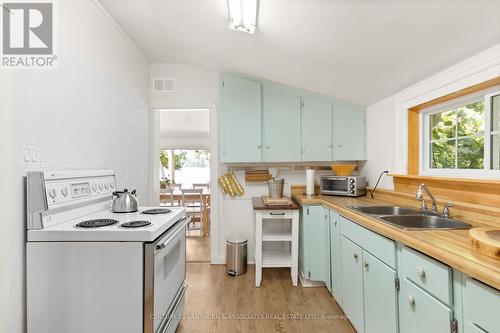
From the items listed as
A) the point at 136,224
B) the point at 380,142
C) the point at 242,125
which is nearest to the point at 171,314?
the point at 136,224

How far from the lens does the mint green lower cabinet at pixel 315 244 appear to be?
2.38 m

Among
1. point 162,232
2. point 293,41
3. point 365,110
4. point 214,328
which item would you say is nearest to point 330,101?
point 365,110

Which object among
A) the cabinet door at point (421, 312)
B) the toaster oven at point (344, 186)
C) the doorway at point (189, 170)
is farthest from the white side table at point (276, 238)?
the cabinet door at point (421, 312)

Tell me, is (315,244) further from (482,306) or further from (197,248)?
(197,248)

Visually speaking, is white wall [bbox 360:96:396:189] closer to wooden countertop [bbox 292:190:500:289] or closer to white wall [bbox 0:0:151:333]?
wooden countertop [bbox 292:190:500:289]

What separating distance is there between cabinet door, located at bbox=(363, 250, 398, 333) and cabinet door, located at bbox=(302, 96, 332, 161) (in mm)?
1481

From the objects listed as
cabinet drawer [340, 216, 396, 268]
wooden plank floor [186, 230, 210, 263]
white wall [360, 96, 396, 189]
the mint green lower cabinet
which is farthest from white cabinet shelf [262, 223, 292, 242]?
white wall [360, 96, 396, 189]

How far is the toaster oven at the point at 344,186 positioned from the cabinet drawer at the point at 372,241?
2.43 ft

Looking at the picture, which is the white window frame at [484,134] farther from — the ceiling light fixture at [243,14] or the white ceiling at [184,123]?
the white ceiling at [184,123]

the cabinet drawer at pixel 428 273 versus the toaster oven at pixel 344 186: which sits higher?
the toaster oven at pixel 344 186

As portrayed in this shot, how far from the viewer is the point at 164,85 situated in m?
3.16

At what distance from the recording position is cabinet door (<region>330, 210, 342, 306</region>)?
207 centimetres

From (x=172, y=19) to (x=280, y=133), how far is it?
1557 mm

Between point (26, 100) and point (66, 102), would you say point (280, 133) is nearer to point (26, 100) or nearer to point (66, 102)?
point (66, 102)
